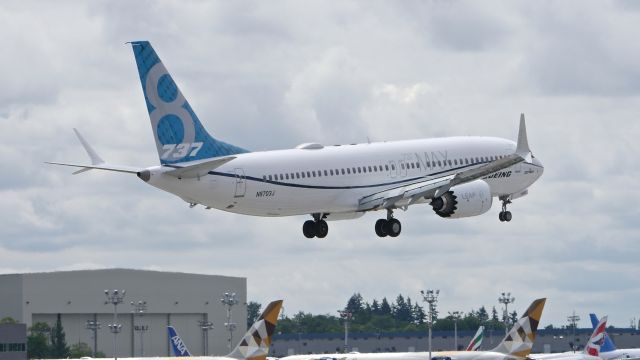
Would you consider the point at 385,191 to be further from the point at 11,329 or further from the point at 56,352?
the point at 56,352

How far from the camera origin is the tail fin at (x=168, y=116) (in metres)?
88.6

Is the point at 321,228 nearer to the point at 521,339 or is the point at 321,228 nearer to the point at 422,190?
the point at 422,190

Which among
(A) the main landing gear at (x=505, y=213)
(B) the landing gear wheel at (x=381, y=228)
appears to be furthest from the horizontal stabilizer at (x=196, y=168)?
(A) the main landing gear at (x=505, y=213)

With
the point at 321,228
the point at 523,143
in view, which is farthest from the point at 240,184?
the point at 523,143

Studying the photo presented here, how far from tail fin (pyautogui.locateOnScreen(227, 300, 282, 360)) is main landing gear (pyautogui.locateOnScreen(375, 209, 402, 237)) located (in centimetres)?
823

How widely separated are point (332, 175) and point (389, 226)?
597cm

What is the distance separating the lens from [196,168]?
87.2 m

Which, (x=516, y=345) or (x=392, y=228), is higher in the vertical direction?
(x=392, y=228)

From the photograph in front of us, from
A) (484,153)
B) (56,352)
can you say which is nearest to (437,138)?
(484,153)

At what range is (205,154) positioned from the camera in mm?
89500

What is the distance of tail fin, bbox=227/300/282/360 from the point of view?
98062mm

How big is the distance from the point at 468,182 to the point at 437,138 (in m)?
5.46

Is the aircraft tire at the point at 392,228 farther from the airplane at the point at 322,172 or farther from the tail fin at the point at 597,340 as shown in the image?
the tail fin at the point at 597,340

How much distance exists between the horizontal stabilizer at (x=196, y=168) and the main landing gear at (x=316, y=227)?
41.2ft
